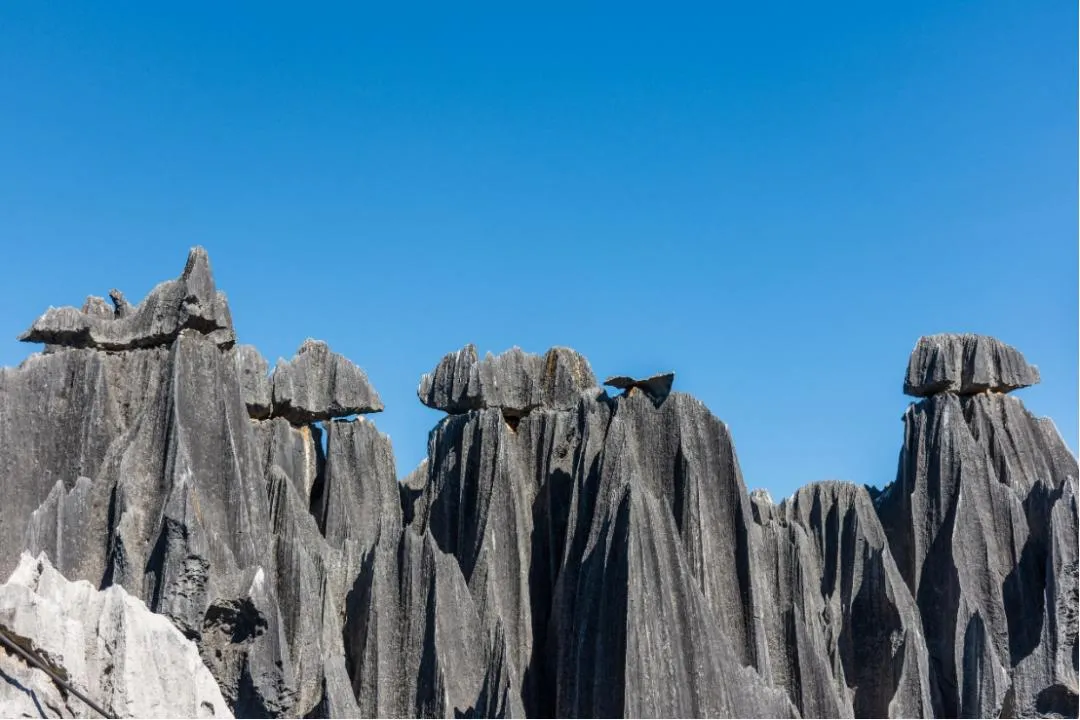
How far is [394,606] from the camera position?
24.7m

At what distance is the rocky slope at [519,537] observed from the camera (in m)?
20.4

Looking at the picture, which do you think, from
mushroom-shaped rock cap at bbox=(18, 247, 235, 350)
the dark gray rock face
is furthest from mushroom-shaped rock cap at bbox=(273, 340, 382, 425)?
the dark gray rock face

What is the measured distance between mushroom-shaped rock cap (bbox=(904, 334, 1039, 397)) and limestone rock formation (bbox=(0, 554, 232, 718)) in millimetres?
24145

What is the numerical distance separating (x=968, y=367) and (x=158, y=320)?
22082mm

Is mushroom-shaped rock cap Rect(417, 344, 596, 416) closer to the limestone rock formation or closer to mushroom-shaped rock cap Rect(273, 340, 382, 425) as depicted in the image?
mushroom-shaped rock cap Rect(273, 340, 382, 425)

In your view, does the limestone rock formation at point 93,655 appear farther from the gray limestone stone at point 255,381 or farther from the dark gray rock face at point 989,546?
the dark gray rock face at point 989,546

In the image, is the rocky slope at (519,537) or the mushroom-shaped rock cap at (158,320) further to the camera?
the mushroom-shaped rock cap at (158,320)

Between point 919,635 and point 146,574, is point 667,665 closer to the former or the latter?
point 146,574

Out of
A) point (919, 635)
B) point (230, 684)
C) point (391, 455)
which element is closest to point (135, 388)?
point (230, 684)

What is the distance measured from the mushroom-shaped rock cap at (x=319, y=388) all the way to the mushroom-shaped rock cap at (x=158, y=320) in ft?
27.6

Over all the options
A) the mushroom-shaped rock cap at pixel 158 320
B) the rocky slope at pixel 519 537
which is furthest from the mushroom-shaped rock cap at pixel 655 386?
the mushroom-shaped rock cap at pixel 158 320

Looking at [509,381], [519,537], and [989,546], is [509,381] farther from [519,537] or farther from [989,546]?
[989,546]

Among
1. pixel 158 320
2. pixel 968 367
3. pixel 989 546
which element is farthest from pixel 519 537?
pixel 968 367

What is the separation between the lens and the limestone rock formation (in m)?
14.8
